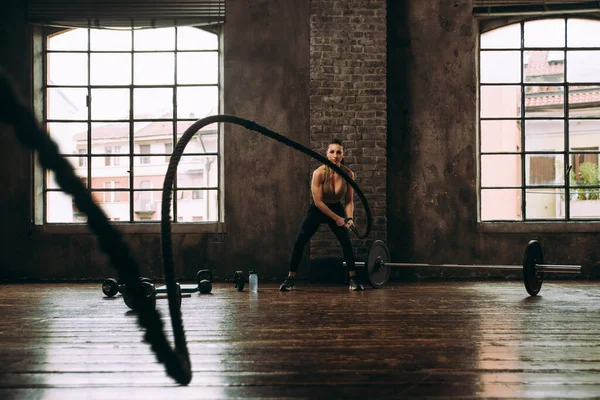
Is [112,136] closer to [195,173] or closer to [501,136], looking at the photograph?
[195,173]

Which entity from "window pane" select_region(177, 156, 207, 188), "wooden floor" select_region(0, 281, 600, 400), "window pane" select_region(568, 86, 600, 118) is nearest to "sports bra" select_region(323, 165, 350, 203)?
"wooden floor" select_region(0, 281, 600, 400)

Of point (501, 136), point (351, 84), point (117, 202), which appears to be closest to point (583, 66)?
point (501, 136)

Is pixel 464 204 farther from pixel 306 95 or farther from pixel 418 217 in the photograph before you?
pixel 306 95

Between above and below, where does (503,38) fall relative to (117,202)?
above

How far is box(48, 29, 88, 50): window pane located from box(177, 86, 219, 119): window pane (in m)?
1.25

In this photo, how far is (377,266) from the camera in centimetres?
554

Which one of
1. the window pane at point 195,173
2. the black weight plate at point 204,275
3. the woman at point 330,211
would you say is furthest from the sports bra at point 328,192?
the window pane at point 195,173

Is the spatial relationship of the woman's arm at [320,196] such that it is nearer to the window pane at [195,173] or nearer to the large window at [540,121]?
the window pane at [195,173]

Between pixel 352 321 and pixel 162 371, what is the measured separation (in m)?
1.49

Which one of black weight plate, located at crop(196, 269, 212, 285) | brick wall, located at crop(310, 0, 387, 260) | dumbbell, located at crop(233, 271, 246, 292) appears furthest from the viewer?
brick wall, located at crop(310, 0, 387, 260)

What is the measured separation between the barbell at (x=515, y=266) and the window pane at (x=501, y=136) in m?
1.55

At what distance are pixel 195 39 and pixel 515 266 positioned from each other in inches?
163

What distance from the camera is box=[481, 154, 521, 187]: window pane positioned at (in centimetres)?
659

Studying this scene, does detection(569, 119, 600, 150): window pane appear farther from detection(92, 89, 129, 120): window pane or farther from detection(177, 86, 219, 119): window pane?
detection(92, 89, 129, 120): window pane
